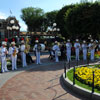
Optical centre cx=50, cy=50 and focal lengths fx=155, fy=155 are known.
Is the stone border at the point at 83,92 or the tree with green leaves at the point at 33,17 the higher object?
the tree with green leaves at the point at 33,17

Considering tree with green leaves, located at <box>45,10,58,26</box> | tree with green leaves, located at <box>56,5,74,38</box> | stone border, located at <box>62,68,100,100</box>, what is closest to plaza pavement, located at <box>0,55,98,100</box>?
stone border, located at <box>62,68,100,100</box>

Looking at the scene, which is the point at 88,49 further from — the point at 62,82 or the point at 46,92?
the point at 46,92

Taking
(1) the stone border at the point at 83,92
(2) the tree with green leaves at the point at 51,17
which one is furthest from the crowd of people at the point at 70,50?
(2) the tree with green leaves at the point at 51,17

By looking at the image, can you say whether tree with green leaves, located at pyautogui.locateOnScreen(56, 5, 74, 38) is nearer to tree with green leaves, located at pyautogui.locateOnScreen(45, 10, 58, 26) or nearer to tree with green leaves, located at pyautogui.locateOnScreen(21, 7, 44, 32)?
tree with green leaves, located at pyautogui.locateOnScreen(45, 10, 58, 26)

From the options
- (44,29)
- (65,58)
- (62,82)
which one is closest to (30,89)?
(62,82)

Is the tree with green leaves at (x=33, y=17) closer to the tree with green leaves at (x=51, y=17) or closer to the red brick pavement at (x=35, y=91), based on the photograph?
the tree with green leaves at (x=51, y=17)

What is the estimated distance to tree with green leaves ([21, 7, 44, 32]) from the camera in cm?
5741

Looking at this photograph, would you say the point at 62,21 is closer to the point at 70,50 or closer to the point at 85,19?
the point at 85,19

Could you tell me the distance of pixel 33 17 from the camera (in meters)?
59.0

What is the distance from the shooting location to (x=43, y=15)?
5975 centimetres

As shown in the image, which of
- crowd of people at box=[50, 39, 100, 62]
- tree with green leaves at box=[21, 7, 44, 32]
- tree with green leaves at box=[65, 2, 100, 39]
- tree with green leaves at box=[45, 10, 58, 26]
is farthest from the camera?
tree with green leaves at box=[21, 7, 44, 32]

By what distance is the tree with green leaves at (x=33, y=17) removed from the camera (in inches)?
2260

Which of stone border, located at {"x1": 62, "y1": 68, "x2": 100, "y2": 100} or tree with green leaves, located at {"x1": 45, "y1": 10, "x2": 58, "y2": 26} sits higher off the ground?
tree with green leaves, located at {"x1": 45, "y1": 10, "x2": 58, "y2": 26}

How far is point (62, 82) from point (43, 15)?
54329mm
